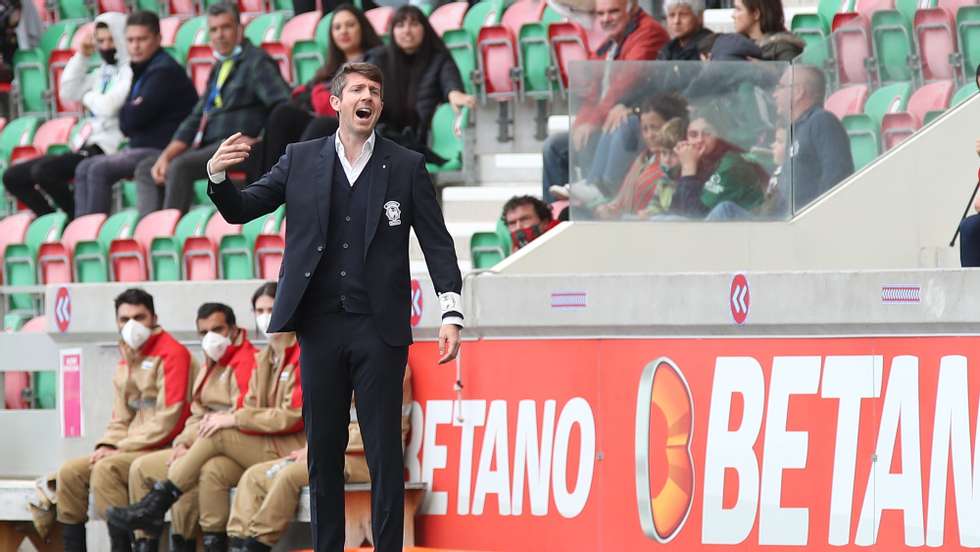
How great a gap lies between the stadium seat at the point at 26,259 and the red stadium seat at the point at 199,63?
194 centimetres

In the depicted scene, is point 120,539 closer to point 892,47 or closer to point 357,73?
point 357,73

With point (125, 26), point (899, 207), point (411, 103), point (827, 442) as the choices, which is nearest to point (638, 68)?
point (899, 207)

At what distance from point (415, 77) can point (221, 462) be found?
3.68 metres

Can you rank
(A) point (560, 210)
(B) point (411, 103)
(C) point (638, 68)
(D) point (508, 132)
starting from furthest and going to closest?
1. (D) point (508, 132)
2. (B) point (411, 103)
3. (A) point (560, 210)
4. (C) point (638, 68)

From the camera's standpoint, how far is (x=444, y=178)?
39.3 feet

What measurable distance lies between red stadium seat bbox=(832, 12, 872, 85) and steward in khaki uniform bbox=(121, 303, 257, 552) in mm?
3103

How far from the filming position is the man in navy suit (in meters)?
6.06

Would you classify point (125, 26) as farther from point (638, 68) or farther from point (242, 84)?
point (638, 68)

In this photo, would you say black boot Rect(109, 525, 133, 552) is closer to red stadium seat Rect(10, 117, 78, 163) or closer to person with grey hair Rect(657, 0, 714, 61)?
person with grey hair Rect(657, 0, 714, 61)

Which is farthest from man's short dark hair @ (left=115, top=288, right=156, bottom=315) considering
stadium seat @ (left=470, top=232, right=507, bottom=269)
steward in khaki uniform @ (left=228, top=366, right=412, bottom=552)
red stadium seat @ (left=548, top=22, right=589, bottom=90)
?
red stadium seat @ (left=548, top=22, right=589, bottom=90)

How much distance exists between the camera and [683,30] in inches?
396

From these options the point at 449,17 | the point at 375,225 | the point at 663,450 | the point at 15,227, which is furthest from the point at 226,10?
the point at 375,225

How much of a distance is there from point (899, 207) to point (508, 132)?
387 centimetres

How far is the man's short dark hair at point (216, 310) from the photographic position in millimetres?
9047
